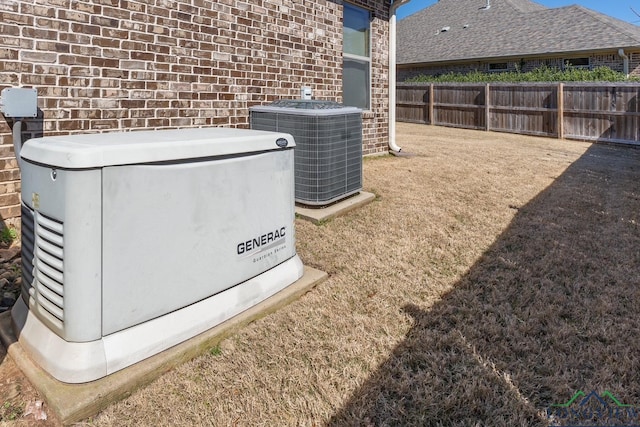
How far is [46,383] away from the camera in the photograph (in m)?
1.95

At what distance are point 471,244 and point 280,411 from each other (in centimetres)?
280

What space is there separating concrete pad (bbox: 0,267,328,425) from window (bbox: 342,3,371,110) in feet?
21.3

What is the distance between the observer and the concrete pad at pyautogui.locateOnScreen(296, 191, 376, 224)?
15.5 ft

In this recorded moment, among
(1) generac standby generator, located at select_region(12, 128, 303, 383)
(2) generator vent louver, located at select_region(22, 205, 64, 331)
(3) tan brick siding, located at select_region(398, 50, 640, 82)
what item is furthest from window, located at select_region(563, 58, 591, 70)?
(2) generator vent louver, located at select_region(22, 205, 64, 331)

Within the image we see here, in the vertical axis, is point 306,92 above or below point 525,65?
below

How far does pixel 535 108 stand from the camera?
14.3 m

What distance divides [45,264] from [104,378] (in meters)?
0.62

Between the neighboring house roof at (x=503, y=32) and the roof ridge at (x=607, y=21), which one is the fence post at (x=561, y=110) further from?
the roof ridge at (x=607, y=21)

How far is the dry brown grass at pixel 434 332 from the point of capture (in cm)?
198

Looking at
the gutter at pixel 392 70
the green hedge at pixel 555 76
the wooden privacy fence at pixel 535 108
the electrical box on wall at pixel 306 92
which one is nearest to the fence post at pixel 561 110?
the wooden privacy fence at pixel 535 108

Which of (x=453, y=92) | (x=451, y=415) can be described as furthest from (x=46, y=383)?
(x=453, y=92)

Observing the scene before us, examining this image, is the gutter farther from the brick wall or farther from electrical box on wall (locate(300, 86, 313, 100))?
electrical box on wall (locate(300, 86, 313, 100))

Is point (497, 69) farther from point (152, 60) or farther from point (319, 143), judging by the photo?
point (152, 60)

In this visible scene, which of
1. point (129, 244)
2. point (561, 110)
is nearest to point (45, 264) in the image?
point (129, 244)
